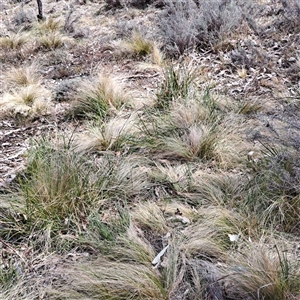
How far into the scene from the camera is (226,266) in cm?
208

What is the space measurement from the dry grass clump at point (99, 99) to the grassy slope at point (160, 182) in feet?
0.06

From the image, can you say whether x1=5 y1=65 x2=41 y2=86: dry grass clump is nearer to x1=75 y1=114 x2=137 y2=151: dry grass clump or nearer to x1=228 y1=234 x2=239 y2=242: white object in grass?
x1=75 y1=114 x2=137 y2=151: dry grass clump

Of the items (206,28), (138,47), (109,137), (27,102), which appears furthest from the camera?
(138,47)

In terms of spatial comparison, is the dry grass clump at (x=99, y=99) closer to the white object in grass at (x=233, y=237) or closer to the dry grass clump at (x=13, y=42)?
the white object in grass at (x=233, y=237)

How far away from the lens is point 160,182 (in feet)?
9.82

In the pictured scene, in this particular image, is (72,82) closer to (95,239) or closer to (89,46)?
(89,46)

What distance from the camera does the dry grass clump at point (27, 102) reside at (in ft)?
15.7

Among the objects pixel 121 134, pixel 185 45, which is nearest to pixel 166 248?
pixel 121 134

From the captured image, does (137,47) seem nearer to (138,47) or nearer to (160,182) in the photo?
(138,47)

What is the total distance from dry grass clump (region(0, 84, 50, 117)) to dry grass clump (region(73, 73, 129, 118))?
58 centimetres

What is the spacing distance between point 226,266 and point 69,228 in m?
1.07

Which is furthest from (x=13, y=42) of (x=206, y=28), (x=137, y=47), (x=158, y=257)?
(x=158, y=257)

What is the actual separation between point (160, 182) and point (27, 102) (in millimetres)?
2848

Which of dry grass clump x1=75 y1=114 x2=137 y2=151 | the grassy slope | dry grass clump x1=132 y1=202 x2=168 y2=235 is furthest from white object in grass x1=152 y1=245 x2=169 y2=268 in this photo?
dry grass clump x1=75 y1=114 x2=137 y2=151
